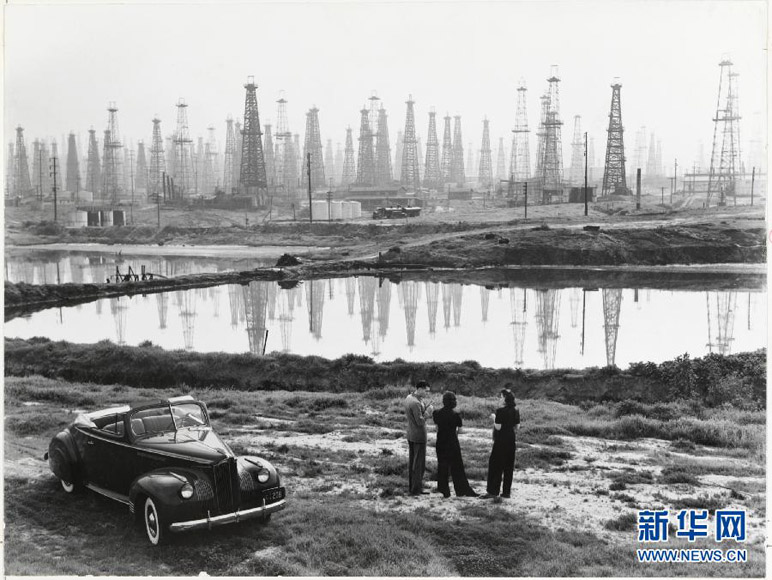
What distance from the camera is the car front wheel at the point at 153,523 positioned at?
7.16 m

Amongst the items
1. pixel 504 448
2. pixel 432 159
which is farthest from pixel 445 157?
pixel 504 448

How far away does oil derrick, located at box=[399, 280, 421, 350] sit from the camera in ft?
65.0

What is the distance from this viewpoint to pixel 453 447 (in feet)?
27.5

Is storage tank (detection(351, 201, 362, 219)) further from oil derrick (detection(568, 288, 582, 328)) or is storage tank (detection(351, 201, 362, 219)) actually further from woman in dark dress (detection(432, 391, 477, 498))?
woman in dark dress (detection(432, 391, 477, 498))

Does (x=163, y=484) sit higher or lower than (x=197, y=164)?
lower

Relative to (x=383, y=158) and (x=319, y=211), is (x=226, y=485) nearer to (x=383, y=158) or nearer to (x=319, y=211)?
(x=319, y=211)

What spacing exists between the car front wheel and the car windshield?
2.49 feet

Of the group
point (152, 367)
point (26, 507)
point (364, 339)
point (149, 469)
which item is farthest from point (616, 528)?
point (364, 339)

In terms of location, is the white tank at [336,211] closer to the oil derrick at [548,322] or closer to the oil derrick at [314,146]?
the oil derrick at [314,146]

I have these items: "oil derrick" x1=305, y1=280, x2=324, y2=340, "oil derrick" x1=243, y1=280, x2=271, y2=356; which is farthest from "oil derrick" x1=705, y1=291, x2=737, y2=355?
"oil derrick" x1=243, y1=280, x2=271, y2=356

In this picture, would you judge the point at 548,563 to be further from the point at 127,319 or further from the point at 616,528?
the point at 127,319

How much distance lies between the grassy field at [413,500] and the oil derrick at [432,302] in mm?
8743

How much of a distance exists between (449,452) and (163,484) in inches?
113

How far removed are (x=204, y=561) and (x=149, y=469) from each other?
1.03 m
